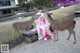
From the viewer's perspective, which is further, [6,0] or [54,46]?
[6,0]

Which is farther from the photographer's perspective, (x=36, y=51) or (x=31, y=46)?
(x=31, y=46)

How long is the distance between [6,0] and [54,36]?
957 inches

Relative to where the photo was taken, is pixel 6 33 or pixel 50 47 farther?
pixel 6 33

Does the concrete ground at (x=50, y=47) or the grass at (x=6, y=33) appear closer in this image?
the concrete ground at (x=50, y=47)

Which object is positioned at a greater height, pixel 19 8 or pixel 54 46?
pixel 54 46

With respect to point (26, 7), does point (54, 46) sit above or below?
above

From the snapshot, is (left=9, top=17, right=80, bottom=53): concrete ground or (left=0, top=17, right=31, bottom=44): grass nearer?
(left=9, top=17, right=80, bottom=53): concrete ground

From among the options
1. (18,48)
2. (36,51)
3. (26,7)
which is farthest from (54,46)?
(26,7)

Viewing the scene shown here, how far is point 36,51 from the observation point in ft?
19.1

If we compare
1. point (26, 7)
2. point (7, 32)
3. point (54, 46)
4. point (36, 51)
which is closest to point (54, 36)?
point (54, 46)

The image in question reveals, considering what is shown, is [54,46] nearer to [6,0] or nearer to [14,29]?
[14,29]

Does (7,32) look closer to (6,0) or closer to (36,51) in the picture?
(36,51)

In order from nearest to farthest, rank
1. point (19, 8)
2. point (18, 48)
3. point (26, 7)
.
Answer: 1. point (18, 48)
2. point (26, 7)
3. point (19, 8)

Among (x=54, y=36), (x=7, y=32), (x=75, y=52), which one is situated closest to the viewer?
(x=75, y=52)
